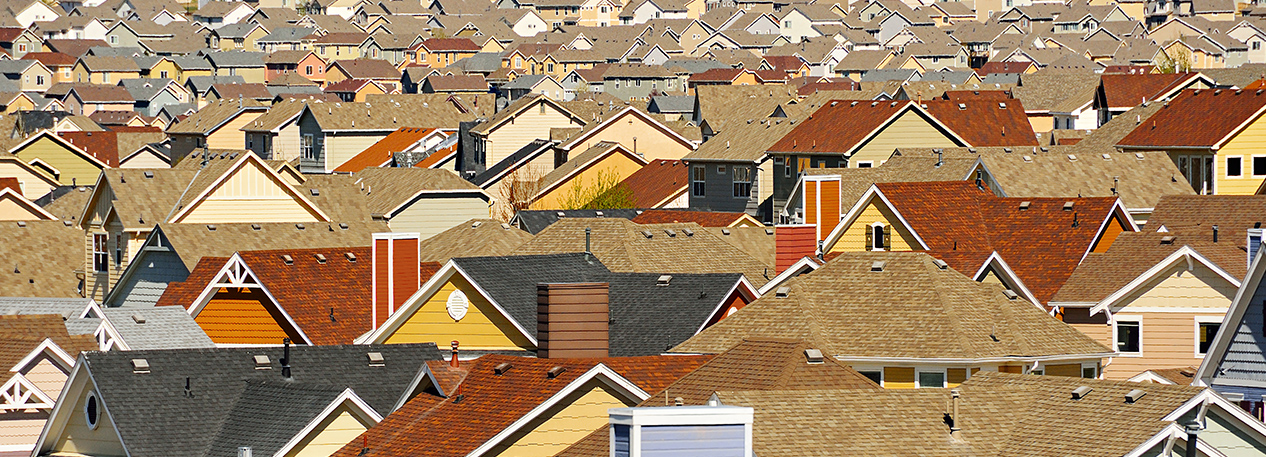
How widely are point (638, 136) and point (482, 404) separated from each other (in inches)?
3018

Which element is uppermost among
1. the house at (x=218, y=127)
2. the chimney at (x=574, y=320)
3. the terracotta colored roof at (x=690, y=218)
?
the house at (x=218, y=127)

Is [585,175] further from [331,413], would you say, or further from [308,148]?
[331,413]

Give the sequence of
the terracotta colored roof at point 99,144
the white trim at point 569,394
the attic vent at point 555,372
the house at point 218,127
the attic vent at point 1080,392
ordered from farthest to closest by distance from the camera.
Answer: the house at point 218,127, the terracotta colored roof at point 99,144, the attic vent at point 555,372, the white trim at point 569,394, the attic vent at point 1080,392

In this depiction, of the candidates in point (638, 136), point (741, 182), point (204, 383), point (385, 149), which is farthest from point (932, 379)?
point (385, 149)

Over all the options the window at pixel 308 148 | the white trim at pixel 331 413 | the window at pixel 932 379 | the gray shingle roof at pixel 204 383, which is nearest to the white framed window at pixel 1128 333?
the window at pixel 932 379

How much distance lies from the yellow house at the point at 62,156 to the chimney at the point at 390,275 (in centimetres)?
6485

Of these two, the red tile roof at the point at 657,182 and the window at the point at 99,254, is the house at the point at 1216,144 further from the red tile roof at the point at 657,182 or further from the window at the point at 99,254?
the window at the point at 99,254

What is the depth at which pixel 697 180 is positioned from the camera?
284ft

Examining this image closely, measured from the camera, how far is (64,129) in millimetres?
144125

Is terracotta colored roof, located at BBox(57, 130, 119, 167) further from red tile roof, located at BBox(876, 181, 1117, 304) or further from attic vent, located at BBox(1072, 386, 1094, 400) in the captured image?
attic vent, located at BBox(1072, 386, 1094, 400)

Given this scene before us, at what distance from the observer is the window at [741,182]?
8401 cm

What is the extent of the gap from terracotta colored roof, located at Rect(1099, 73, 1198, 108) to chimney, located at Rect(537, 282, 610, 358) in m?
73.6

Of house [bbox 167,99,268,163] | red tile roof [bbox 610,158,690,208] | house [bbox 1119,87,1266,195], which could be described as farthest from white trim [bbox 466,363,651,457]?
house [bbox 167,99,268,163]

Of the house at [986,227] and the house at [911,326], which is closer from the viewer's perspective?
the house at [911,326]
